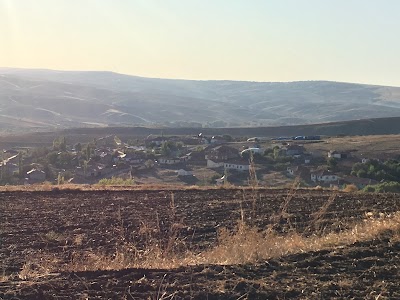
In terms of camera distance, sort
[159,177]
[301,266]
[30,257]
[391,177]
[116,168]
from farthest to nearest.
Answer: [116,168] < [159,177] < [391,177] < [30,257] < [301,266]

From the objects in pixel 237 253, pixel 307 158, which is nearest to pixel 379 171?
pixel 307 158

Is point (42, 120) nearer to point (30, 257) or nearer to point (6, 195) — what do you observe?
point (6, 195)

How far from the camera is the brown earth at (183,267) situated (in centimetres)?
448

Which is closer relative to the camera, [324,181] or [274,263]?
[274,263]

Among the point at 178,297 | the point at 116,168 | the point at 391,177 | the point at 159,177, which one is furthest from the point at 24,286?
the point at 116,168

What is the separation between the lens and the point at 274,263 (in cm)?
527

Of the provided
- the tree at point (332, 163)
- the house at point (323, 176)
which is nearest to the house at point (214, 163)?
the tree at point (332, 163)

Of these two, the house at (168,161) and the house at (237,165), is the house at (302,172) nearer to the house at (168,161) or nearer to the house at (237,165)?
the house at (237,165)

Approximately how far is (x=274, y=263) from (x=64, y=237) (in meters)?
6.35

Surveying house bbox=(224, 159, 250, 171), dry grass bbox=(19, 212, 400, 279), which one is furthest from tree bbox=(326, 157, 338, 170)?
dry grass bbox=(19, 212, 400, 279)

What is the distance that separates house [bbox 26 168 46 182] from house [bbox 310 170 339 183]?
2250 cm

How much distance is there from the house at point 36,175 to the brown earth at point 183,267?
96.7ft

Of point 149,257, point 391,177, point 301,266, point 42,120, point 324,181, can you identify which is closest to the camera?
point 301,266

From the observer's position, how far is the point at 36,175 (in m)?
44.9
